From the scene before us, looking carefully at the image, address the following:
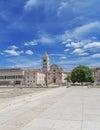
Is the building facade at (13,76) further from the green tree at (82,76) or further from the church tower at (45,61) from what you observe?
the green tree at (82,76)

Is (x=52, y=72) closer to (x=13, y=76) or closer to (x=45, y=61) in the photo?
(x=45, y=61)

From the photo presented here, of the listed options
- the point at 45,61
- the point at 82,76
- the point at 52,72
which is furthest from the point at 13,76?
the point at 82,76

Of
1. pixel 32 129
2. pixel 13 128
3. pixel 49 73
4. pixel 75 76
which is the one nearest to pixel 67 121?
pixel 32 129

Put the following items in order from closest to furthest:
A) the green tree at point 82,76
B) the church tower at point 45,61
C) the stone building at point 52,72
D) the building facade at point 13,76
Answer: the green tree at point 82,76
the building facade at point 13,76
the stone building at point 52,72
the church tower at point 45,61

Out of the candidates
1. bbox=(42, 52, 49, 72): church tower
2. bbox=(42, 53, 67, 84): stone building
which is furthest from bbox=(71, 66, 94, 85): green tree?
bbox=(42, 52, 49, 72): church tower

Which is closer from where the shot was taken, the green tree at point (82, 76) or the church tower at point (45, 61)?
the green tree at point (82, 76)

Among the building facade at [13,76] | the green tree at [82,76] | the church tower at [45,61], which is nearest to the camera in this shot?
the green tree at [82,76]

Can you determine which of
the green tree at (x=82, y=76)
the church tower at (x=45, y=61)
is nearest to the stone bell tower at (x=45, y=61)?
the church tower at (x=45, y=61)

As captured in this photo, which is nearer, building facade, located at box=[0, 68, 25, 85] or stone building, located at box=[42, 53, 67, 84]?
building facade, located at box=[0, 68, 25, 85]

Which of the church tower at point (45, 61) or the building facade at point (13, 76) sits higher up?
the church tower at point (45, 61)

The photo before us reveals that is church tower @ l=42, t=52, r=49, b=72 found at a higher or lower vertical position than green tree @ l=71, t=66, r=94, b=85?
higher

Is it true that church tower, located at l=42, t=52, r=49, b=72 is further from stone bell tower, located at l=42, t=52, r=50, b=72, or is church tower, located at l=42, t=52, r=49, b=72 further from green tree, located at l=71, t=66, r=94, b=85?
green tree, located at l=71, t=66, r=94, b=85

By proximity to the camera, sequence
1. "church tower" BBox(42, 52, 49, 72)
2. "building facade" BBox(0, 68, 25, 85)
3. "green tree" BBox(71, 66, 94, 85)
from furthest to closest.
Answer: "church tower" BBox(42, 52, 49, 72), "building facade" BBox(0, 68, 25, 85), "green tree" BBox(71, 66, 94, 85)

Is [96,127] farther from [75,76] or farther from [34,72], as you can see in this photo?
[34,72]
